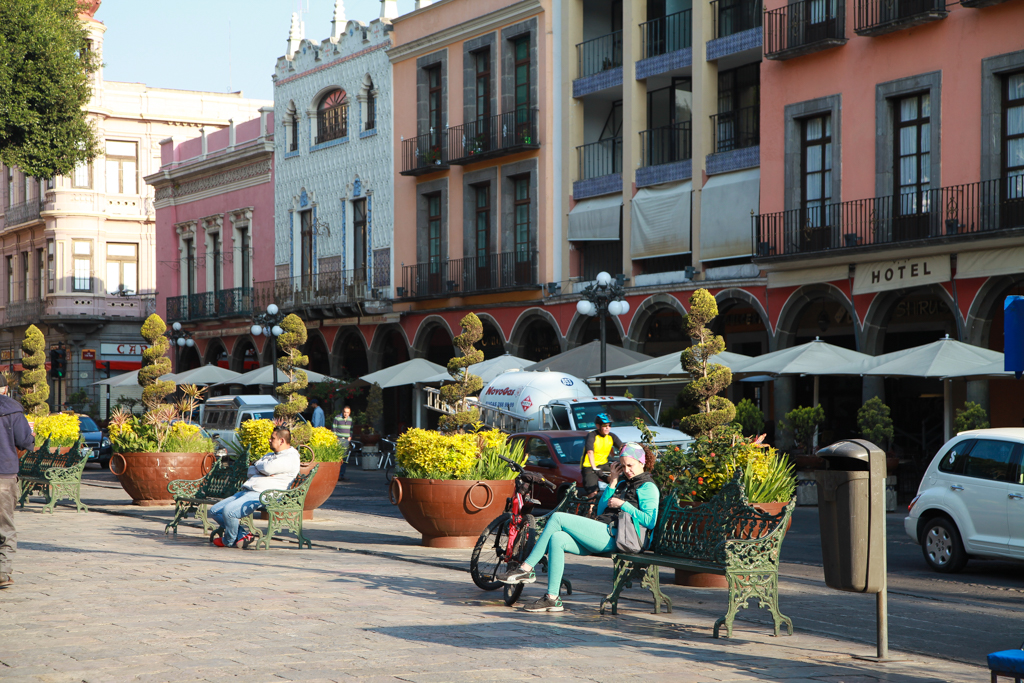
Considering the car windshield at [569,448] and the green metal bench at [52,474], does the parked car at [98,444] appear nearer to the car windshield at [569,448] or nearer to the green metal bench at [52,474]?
the green metal bench at [52,474]

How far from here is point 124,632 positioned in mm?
8562

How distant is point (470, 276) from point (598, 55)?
24.0ft

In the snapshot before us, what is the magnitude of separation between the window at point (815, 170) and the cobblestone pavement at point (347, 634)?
15.1m

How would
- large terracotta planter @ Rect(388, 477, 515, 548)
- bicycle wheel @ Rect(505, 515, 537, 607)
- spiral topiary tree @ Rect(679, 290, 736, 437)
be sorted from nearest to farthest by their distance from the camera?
bicycle wheel @ Rect(505, 515, 537, 607) → large terracotta planter @ Rect(388, 477, 515, 548) → spiral topiary tree @ Rect(679, 290, 736, 437)

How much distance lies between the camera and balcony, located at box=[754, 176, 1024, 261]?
22156 mm

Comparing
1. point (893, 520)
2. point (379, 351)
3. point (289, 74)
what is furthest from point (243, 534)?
point (289, 74)

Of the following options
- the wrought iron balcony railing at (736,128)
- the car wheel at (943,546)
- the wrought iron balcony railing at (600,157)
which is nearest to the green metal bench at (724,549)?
the car wheel at (943,546)

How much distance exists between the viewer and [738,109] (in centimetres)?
2894

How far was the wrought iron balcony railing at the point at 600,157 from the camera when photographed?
3244 centimetres

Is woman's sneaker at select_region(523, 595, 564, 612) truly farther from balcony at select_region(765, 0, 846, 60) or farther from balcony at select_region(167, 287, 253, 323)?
balcony at select_region(167, 287, 253, 323)

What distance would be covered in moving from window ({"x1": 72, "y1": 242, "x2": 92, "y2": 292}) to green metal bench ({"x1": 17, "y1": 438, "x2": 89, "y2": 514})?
125 feet

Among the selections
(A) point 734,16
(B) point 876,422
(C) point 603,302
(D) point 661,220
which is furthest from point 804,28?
(B) point 876,422

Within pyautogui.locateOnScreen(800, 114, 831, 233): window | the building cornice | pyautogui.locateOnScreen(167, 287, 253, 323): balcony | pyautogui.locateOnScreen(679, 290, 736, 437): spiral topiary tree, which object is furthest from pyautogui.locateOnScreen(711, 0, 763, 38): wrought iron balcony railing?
pyautogui.locateOnScreen(167, 287, 253, 323): balcony

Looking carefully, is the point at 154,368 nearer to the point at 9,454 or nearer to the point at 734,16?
the point at 9,454
